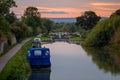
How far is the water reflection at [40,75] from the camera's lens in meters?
32.9

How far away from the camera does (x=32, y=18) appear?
114250 millimetres

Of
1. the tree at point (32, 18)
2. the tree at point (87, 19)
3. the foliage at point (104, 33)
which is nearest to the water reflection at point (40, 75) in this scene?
the foliage at point (104, 33)

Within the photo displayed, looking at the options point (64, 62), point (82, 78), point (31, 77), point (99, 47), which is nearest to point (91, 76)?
point (82, 78)

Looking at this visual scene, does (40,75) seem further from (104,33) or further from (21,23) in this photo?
(21,23)

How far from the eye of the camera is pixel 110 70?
125ft

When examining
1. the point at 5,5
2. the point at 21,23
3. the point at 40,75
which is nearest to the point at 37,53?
the point at 40,75

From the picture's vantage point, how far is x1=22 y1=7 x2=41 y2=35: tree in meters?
112

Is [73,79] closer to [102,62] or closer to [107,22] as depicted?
[102,62]

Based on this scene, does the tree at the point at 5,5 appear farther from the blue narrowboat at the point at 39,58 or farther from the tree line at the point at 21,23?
the blue narrowboat at the point at 39,58

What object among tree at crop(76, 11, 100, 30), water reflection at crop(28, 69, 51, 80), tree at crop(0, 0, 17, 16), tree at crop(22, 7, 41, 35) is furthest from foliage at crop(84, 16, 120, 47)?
tree at crop(76, 11, 100, 30)

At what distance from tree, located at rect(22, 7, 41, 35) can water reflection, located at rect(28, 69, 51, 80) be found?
75072mm

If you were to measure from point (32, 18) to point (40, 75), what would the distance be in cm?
8060

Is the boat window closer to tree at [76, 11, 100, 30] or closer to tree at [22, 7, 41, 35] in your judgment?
tree at [22, 7, 41, 35]

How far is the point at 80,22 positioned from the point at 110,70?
93576 millimetres
